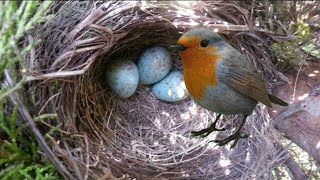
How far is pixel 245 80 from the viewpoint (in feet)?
5.84

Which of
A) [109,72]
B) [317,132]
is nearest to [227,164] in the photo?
[317,132]

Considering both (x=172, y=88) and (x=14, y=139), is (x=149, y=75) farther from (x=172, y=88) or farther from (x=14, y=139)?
(x=14, y=139)

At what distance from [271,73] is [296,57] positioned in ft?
0.44

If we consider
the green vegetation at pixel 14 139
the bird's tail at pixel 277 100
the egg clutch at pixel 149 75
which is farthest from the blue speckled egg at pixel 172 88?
the green vegetation at pixel 14 139

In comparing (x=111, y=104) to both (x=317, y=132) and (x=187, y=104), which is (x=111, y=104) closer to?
(x=187, y=104)

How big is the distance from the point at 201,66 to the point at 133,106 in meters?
0.77

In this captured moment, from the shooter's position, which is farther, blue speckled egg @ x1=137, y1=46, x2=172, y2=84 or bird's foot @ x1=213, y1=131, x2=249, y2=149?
blue speckled egg @ x1=137, y1=46, x2=172, y2=84

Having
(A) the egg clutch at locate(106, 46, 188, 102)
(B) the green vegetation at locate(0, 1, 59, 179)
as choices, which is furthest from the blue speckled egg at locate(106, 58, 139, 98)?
(B) the green vegetation at locate(0, 1, 59, 179)

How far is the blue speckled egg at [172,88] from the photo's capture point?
7.67ft

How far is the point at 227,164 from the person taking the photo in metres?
2.09

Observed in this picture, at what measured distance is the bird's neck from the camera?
1.72m

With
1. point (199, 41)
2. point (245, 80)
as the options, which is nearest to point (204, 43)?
point (199, 41)

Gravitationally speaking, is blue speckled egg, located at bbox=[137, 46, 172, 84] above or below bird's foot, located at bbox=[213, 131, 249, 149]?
above

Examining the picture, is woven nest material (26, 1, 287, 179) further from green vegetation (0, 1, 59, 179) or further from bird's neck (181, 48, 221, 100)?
bird's neck (181, 48, 221, 100)
